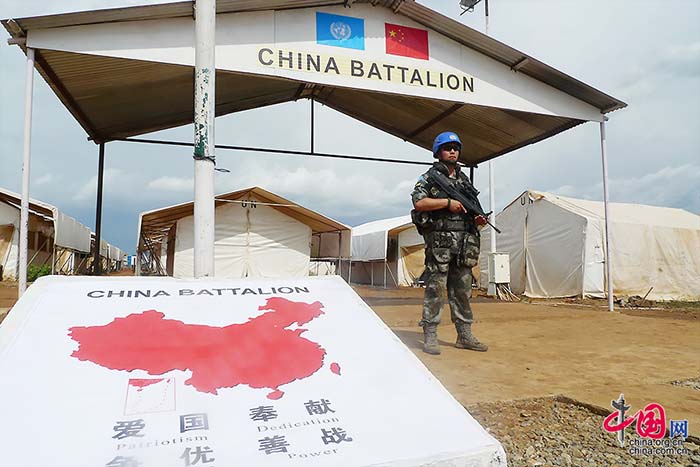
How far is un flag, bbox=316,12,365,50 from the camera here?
18.4 ft

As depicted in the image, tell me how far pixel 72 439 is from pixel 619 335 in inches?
214

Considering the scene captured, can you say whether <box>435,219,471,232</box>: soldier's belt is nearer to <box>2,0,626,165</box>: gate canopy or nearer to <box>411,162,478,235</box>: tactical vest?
<box>411,162,478,235</box>: tactical vest

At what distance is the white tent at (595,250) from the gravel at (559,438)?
1019 cm

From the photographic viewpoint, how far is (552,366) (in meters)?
3.55

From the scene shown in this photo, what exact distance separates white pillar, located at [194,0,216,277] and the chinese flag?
3549 millimetres

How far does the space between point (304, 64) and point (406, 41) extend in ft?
4.78

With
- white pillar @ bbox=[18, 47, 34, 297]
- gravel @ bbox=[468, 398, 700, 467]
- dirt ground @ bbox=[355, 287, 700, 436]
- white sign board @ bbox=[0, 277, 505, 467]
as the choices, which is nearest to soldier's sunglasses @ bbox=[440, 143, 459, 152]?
dirt ground @ bbox=[355, 287, 700, 436]

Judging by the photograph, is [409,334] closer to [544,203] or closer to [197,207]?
[197,207]

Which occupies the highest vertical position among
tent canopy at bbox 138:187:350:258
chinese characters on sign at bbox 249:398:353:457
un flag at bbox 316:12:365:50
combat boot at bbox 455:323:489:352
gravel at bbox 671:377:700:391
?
un flag at bbox 316:12:365:50

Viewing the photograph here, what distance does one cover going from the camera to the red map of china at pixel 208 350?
1.45 m

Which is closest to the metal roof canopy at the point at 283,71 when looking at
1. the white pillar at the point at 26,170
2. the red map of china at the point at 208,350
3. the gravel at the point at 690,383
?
the white pillar at the point at 26,170

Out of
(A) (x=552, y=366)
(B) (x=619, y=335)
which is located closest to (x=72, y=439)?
(A) (x=552, y=366)

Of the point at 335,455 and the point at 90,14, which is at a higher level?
the point at 90,14

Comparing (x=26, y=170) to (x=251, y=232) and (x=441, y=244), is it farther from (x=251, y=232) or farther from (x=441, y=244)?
(x=251, y=232)
